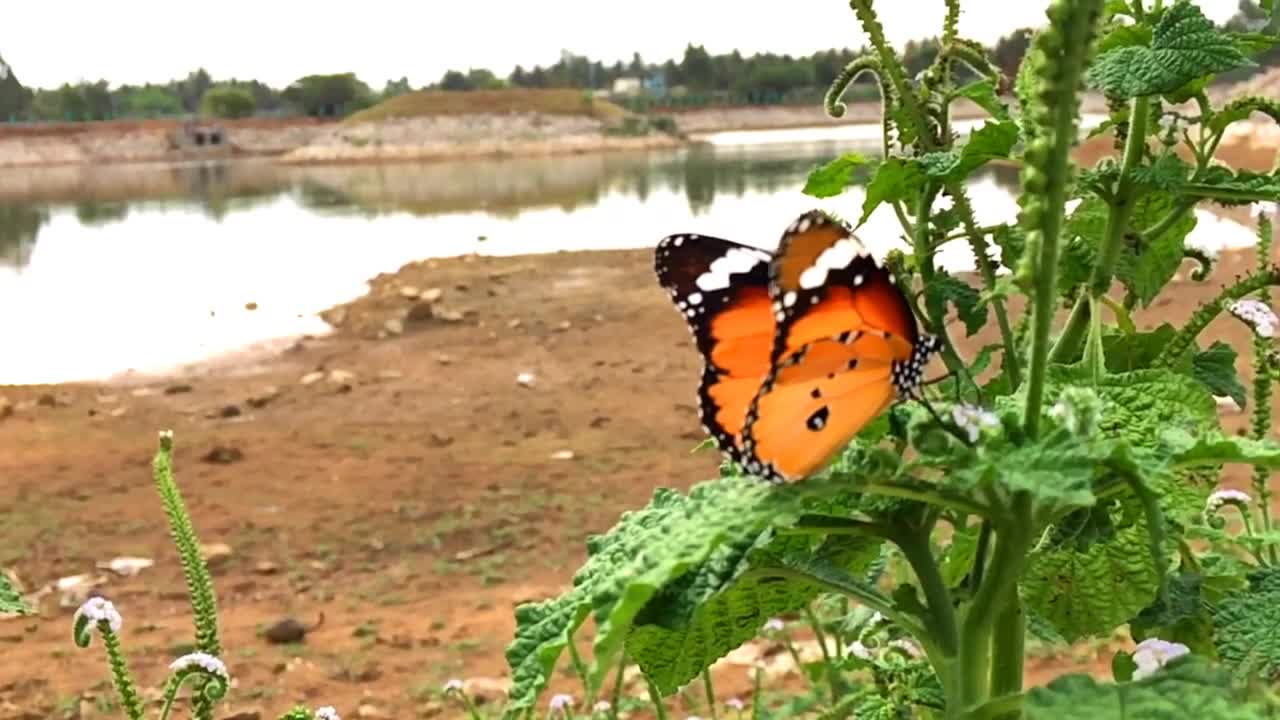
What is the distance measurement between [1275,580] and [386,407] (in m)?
9.04

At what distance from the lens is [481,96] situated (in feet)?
251

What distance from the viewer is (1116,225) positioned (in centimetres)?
146

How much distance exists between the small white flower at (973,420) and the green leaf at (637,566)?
114 mm

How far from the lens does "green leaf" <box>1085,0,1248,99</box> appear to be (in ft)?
4.54

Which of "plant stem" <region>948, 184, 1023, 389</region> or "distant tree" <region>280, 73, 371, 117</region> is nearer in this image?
"plant stem" <region>948, 184, 1023, 389</region>

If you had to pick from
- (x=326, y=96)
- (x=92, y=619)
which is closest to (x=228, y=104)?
(x=326, y=96)

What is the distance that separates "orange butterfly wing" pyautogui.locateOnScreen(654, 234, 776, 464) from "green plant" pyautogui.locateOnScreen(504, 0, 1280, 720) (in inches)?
2.9

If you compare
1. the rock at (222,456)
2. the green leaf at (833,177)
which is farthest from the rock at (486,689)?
the rock at (222,456)

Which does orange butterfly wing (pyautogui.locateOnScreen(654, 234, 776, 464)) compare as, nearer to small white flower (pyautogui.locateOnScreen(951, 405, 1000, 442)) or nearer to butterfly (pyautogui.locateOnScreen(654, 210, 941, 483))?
butterfly (pyautogui.locateOnScreen(654, 210, 941, 483))

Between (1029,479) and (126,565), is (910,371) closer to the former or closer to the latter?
(1029,479)

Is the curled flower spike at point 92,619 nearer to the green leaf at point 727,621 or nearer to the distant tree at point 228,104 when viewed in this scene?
the green leaf at point 727,621

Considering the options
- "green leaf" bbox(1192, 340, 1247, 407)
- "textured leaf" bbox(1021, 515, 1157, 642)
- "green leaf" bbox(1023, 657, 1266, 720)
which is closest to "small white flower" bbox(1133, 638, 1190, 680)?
"textured leaf" bbox(1021, 515, 1157, 642)

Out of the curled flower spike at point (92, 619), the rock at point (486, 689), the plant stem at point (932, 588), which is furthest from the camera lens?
the rock at point (486, 689)

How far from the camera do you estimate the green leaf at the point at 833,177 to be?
5.22 ft
